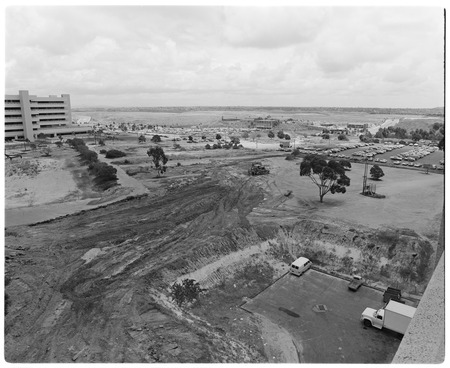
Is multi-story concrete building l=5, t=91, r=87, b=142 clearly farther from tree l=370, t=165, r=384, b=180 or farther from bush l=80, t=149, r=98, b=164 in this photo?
tree l=370, t=165, r=384, b=180

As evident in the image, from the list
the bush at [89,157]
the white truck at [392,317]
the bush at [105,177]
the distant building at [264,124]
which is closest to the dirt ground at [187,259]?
the bush at [105,177]

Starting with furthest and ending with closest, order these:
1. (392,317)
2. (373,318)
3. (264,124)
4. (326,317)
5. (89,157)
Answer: (264,124) < (89,157) < (326,317) < (373,318) < (392,317)

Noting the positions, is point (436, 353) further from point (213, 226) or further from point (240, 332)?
point (213, 226)

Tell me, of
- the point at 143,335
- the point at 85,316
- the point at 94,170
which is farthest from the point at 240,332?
the point at 94,170

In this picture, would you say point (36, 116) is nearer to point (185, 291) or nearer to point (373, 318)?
point (185, 291)

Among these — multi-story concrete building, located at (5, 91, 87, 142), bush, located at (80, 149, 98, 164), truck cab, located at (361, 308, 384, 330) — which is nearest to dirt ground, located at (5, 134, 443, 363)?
truck cab, located at (361, 308, 384, 330)

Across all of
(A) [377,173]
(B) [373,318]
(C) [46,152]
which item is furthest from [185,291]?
(C) [46,152]
